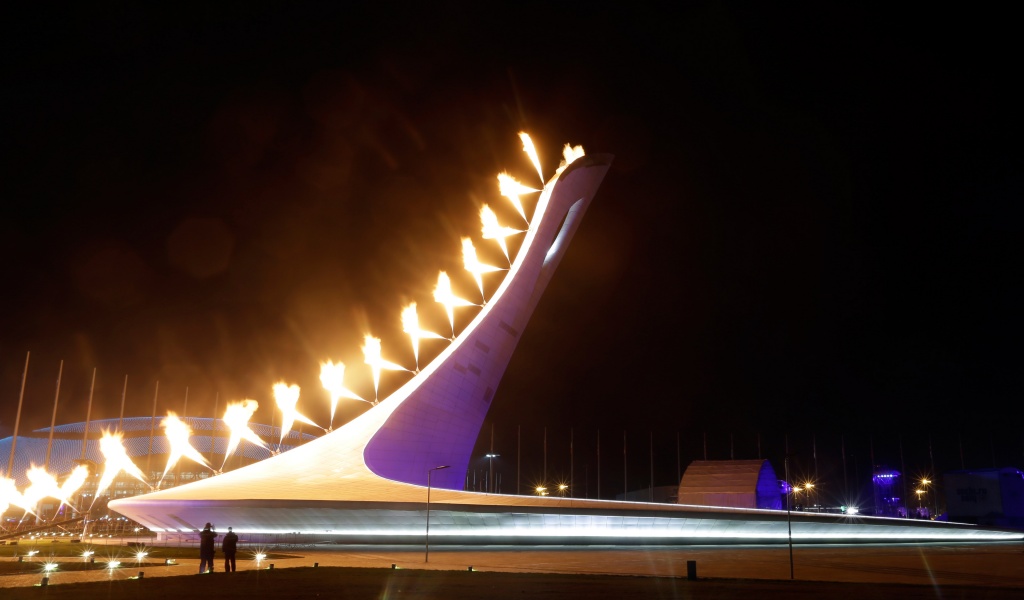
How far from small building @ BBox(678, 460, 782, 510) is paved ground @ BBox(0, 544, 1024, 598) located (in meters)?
18.7

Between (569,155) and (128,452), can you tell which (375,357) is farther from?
(128,452)

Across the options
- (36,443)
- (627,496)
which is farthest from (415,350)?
(36,443)

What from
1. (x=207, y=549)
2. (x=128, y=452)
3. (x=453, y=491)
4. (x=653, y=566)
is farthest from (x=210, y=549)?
(x=128, y=452)

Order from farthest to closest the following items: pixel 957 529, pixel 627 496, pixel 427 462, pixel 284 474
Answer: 1. pixel 627 496
2. pixel 957 529
3. pixel 427 462
4. pixel 284 474

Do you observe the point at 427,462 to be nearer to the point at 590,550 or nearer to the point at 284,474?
the point at 284,474

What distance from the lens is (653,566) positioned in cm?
1838

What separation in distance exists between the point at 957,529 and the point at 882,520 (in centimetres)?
737

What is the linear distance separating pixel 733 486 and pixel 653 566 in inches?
1114

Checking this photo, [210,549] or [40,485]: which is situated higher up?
[40,485]

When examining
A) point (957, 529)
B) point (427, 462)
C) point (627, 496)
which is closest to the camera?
point (427, 462)

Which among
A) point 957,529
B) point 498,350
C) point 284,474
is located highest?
point 498,350

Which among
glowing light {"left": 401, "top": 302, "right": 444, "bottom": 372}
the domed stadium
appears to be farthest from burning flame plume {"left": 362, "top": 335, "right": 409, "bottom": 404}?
the domed stadium

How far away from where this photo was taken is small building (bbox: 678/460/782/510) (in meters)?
44.4

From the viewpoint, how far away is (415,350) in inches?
1294
